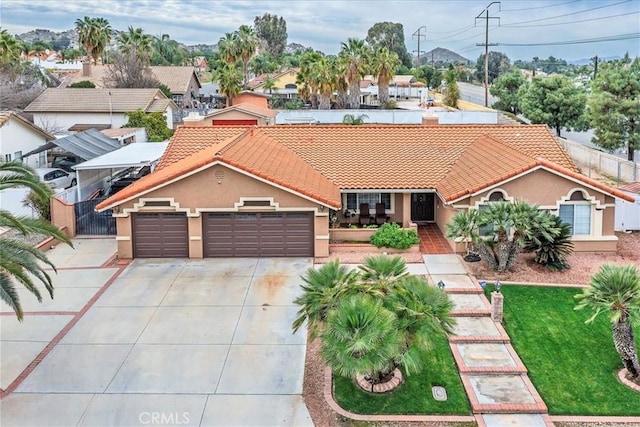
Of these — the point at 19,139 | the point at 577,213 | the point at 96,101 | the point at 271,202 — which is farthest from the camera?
the point at 96,101

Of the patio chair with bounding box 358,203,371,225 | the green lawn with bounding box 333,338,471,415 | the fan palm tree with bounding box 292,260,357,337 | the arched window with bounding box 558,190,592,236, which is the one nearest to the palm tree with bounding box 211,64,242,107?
the patio chair with bounding box 358,203,371,225

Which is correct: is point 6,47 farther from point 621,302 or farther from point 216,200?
point 621,302

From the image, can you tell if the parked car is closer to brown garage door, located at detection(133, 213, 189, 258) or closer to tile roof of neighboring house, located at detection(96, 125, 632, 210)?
tile roof of neighboring house, located at detection(96, 125, 632, 210)

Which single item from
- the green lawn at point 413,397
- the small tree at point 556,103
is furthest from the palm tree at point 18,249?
the small tree at point 556,103

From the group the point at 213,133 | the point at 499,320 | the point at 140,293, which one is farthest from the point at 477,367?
the point at 213,133

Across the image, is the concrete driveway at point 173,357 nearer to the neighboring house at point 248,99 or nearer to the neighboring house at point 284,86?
the neighboring house at point 248,99

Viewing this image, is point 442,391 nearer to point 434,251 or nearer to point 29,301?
point 434,251

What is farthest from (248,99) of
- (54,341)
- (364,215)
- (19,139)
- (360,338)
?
(360,338)
